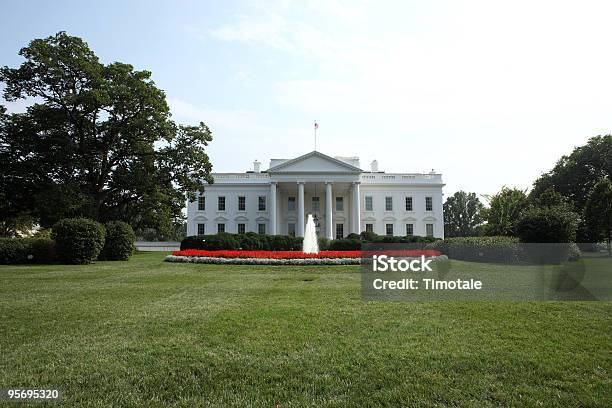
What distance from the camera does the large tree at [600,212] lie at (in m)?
26.8

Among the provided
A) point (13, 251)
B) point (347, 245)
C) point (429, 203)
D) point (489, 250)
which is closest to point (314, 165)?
point (429, 203)

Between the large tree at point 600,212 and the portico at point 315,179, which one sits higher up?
the portico at point 315,179

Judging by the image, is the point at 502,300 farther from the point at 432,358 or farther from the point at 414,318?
the point at 432,358

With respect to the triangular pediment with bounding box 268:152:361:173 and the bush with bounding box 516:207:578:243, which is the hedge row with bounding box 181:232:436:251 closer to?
the bush with bounding box 516:207:578:243

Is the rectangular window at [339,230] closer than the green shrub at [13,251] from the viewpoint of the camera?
No

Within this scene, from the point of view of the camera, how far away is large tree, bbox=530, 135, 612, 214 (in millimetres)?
44844

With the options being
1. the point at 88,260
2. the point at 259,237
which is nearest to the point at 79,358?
the point at 88,260

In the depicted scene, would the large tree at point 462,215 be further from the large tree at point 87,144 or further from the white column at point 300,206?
the large tree at point 87,144

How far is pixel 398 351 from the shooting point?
4.95 metres

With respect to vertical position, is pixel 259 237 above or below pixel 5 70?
below

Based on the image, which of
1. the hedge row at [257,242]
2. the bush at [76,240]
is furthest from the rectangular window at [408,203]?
the bush at [76,240]

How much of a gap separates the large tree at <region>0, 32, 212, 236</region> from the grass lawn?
56.7ft

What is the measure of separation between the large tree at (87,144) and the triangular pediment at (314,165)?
675 inches

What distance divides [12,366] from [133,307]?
128 inches
